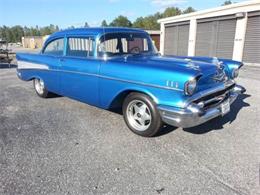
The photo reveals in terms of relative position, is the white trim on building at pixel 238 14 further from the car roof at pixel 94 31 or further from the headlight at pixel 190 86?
the headlight at pixel 190 86

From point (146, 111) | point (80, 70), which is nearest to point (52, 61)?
point (80, 70)

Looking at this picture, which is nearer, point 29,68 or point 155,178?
point 155,178

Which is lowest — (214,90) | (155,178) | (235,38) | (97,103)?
(155,178)

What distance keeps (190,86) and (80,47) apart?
2460 mm

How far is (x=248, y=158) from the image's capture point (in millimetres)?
3178

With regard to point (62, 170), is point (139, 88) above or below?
above

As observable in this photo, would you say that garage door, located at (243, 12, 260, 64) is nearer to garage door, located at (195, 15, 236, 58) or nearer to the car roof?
garage door, located at (195, 15, 236, 58)

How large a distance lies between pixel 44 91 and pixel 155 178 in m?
4.25

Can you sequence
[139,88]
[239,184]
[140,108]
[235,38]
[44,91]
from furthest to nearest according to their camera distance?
[235,38] < [44,91] < [140,108] < [139,88] < [239,184]

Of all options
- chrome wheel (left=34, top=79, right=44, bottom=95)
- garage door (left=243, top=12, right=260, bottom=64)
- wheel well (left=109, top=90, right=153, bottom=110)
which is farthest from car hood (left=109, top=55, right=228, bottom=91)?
garage door (left=243, top=12, right=260, bottom=64)

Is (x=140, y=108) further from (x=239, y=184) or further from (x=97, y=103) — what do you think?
(x=239, y=184)

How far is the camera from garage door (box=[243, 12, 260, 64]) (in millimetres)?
13367

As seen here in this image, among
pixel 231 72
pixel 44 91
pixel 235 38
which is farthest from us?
pixel 235 38

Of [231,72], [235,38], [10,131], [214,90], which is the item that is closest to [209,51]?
[235,38]
